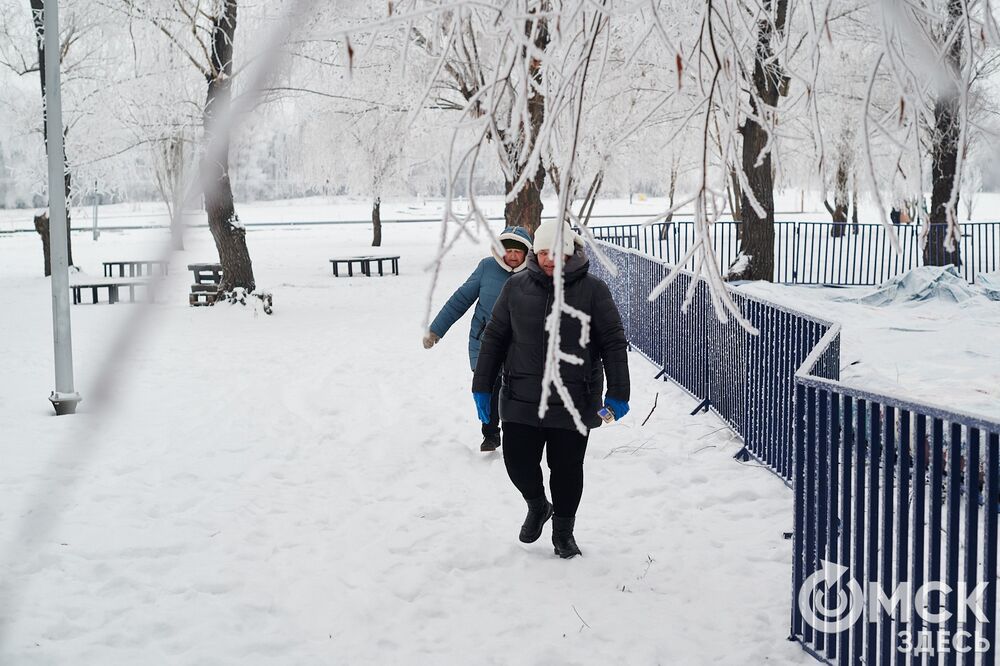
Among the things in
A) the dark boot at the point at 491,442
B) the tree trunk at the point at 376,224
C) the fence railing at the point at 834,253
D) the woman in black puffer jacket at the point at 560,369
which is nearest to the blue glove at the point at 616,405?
the woman in black puffer jacket at the point at 560,369

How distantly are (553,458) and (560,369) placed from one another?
453 millimetres

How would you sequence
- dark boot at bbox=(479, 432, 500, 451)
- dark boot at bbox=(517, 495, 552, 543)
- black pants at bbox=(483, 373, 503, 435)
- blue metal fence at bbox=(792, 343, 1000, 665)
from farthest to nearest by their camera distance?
dark boot at bbox=(479, 432, 500, 451) → black pants at bbox=(483, 373, 503, 435) → dark boot at bbox=(517, 495, 552, 543) → blue metal fence at bbox=(792, 343, 1000, 665)

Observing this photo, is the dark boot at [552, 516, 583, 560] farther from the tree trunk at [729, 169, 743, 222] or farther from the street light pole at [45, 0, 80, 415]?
the street light pole at [45, 0, 80, 415]

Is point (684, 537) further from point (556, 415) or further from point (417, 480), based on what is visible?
point (417, 480)

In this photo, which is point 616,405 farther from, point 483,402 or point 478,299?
point 478,299

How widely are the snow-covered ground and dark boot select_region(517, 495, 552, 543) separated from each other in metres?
0.09

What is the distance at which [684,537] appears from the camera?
529cm

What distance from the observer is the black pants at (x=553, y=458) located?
4.82 metres

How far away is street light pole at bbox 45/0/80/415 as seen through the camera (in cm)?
577

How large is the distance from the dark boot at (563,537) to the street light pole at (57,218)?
2.86 m

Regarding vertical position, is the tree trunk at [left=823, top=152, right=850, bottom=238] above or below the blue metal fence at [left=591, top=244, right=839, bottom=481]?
above

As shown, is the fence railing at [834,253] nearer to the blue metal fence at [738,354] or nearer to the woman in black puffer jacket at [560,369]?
the blue metal fence at [738,354]

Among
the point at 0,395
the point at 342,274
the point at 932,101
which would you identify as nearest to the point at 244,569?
the point at 932,101

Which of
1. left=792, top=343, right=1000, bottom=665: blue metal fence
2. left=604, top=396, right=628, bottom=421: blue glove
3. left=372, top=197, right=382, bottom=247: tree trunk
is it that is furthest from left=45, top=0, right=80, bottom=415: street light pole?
→ left=372, top=197, right=382, bottom=247: tree trunk
